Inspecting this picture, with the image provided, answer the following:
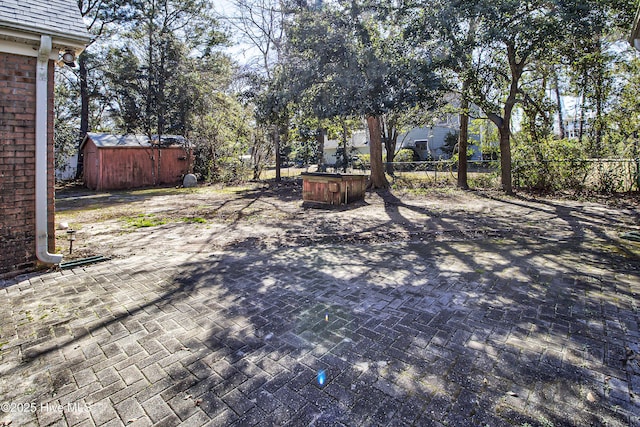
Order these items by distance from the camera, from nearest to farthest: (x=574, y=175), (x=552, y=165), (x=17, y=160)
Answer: (x=17, y=160), (x=574, y=175), (x=552, y=165)

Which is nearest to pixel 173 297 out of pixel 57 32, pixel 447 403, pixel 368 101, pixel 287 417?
pixel 287 417

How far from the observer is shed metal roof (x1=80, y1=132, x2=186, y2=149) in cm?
1702

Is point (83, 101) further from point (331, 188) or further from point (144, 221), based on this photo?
point (331, 188)

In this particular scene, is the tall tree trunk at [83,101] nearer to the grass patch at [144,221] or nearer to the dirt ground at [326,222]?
the dirt ground at [326,222]

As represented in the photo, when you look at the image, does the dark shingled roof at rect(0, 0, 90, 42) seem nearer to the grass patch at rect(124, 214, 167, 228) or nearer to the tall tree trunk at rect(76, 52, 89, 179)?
the grass patch at rect(124, 214, 167, 228)

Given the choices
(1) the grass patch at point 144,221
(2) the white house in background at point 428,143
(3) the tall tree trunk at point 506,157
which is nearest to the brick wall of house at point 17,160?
(1) the grass patch at point 144,221

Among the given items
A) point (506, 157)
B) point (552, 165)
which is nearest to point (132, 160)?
point (506, 157)

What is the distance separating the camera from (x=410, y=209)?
985cm

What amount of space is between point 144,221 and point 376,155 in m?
9.48

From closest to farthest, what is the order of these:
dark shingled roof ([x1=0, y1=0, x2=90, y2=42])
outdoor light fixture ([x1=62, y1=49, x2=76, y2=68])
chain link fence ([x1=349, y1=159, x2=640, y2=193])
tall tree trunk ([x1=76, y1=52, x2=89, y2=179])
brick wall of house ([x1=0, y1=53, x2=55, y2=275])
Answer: dark shingled roof ([x1=0, y1=0, x2=90, y2=42])
brick wall of house ([x1=0, y1=53, x2=55, y2=275])
outdoor light fixture ([x1=62, y1=49, x2=76, y2=68])
chain link fence ([x1=349, y1=159, x2=640, y2=193])
tall tree trunk ([x1=76, y1=52, x2=89, y2=179])

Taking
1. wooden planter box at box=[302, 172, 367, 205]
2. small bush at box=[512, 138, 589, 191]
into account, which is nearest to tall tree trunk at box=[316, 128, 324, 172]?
wooden planter box at box=[302, 172, 367, 205]

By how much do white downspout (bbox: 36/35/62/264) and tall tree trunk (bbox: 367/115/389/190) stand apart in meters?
11.3

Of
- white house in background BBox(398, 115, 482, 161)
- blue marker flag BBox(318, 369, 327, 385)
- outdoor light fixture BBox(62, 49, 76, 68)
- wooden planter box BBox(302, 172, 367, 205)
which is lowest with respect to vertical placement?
blue marker flag BBox(318, 369, 327, 385)

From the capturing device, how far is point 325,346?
2709mm
